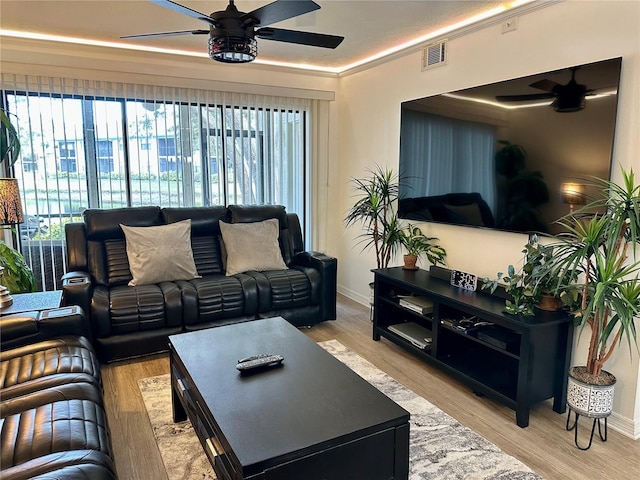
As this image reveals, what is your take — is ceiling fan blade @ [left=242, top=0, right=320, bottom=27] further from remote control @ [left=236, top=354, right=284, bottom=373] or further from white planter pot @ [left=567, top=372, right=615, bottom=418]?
white planter pot @ [left=567, top=372, right=615, bottom=418]

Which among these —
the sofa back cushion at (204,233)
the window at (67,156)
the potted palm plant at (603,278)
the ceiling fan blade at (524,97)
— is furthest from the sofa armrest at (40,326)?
the ceiling fan blade at (524,97)

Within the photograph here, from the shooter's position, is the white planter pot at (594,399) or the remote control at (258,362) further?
the white planter pot at (594,399)

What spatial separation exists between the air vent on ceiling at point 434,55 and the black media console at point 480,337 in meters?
1.71

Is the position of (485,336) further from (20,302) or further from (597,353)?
(20,302)

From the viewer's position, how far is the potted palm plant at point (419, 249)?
3.55 m

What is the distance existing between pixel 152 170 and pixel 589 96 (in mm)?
3662

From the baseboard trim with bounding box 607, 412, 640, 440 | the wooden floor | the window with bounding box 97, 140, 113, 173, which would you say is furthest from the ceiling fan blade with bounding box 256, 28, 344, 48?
the baseboard trim with bounding box 607, 412, 640, 440

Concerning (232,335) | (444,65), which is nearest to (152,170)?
(232,335)

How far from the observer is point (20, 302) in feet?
8.55

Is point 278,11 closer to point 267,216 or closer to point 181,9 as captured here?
point 181,9

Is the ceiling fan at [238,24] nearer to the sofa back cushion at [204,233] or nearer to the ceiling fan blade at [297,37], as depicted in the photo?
the ceiling fan blade at [297,37]

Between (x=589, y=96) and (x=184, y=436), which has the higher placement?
(x=589, y=96)

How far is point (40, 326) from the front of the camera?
2324 mm

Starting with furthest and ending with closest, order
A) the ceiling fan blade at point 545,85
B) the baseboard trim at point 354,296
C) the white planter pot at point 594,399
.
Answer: the baseboard trim at point 354,296, the ceiling fan blade at point 545,85, the white planter pot at point 594,399
